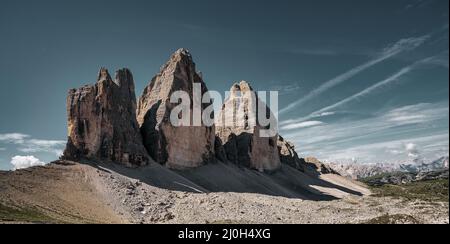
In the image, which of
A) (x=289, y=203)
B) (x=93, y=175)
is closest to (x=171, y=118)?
(x=93, y=175)

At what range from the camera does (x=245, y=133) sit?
10888 cm

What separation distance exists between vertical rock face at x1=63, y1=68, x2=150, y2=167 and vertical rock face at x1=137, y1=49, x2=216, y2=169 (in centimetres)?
558

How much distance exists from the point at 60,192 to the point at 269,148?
265 ft

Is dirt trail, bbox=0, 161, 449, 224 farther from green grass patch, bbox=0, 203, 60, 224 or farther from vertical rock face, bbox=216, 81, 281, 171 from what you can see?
vertical rock face, bbox=216, 81, 281, 171

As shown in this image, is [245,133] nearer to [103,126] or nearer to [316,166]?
[103,126]

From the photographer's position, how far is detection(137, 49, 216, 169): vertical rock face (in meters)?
69.9

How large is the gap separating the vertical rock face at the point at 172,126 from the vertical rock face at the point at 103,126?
5580 mm

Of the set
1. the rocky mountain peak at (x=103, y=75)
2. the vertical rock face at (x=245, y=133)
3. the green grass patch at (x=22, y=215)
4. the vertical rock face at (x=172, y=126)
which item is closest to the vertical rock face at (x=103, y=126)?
the rocky mountain peak at (x=103, y=75)

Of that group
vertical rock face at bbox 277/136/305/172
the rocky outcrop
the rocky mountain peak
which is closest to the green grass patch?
the rocky mountain peak

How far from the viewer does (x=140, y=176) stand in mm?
55562

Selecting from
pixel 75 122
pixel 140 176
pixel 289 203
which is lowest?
pixel 289 203

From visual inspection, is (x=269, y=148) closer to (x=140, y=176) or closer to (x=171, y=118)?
(x=171, y=118)

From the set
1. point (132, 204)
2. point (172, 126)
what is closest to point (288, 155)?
point (172, 126)

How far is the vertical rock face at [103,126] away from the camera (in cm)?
5431
